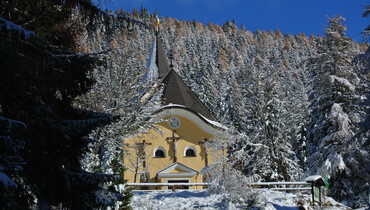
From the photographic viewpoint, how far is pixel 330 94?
20062 mm

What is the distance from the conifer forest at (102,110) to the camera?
5.09m

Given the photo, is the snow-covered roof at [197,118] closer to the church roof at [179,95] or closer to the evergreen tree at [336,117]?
the church roof at [179,95]

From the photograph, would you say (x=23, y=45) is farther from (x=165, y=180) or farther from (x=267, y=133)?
(x=267, y=133)

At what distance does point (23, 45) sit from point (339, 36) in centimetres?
1930

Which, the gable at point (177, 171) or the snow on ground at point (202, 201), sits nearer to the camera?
the snow on ground at point (202, 201)

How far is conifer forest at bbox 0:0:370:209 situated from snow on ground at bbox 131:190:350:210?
1387mm

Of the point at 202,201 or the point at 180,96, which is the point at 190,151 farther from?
the point at 202,201

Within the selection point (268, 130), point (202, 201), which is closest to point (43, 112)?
point (202, 201)

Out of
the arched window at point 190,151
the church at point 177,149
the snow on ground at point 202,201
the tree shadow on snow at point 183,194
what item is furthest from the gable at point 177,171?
the tree shadow on snow at point 183,194

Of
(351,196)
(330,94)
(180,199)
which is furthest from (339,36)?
(180,199)

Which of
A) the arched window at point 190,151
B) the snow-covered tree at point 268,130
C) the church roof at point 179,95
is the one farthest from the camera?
the church roof at point 179,95

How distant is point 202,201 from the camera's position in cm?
1483

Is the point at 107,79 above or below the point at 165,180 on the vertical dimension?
above

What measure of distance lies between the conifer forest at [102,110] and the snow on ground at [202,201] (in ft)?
4.55
